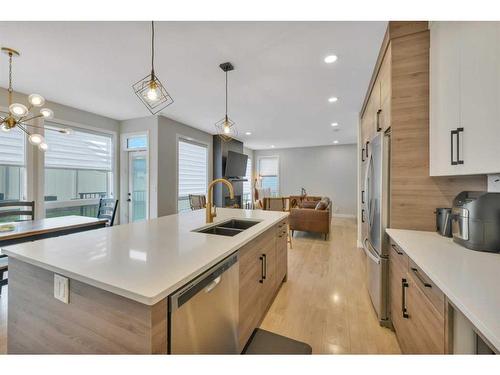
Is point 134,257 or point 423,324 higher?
point 134,257

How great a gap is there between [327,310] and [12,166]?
471 cm

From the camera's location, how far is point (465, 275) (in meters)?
0.96

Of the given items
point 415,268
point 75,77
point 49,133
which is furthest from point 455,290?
point 49,133

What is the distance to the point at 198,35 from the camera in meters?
1.94

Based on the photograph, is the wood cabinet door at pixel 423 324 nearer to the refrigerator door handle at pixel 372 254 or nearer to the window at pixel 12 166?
the refrigerator door handle at pixel 372 254

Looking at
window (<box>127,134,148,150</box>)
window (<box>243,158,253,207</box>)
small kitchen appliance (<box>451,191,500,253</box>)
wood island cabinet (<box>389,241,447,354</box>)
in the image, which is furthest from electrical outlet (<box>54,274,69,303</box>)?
window (<box>243,158,253,207</box>)

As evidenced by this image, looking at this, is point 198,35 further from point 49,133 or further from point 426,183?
point 49,133

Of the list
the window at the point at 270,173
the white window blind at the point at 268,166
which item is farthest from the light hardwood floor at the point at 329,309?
the white window blind at the point at 268,166

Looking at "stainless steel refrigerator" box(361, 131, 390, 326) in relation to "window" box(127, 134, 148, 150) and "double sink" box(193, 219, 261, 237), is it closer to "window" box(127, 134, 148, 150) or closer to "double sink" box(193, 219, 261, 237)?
"double sink" box(193, 219, 261, 237)

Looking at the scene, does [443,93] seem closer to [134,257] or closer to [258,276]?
[258,276]

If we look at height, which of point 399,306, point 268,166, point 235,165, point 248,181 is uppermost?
point 268,166

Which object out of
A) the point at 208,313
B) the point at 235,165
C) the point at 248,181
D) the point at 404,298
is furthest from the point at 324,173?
the point at 208,313

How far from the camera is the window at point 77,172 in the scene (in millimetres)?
3662
